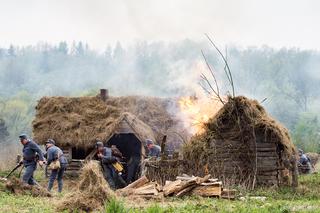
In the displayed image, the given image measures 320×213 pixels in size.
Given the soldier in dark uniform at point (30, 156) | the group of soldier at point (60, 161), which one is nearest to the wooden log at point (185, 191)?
the group of soldier at point (60, 161)

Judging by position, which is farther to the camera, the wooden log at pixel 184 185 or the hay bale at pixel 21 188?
the hay bale at pixel 21 188

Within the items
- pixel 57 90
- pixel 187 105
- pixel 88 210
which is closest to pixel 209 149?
pixel 187 105

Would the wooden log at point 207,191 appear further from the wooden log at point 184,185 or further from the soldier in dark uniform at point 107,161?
the soldier in dark uniform at point 107,161

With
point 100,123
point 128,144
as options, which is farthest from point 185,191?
point 128,144

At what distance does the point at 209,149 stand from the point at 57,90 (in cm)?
8026

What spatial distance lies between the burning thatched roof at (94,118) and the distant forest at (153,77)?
32637 millimetres

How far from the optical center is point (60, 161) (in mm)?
19141

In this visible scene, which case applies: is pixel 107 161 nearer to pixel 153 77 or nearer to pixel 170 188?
pixel 170 188

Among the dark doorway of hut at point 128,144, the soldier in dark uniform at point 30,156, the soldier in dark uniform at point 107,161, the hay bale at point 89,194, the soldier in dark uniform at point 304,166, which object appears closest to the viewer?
the hay bale at point 89,194

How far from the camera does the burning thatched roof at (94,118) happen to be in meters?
27.5

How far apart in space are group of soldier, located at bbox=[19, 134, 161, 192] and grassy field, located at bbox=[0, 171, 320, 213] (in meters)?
1.32

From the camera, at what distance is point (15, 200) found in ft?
48.1

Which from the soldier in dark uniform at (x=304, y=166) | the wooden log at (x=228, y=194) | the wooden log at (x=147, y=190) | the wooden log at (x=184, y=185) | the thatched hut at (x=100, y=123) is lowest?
the wooden log at (x=228, y=194)

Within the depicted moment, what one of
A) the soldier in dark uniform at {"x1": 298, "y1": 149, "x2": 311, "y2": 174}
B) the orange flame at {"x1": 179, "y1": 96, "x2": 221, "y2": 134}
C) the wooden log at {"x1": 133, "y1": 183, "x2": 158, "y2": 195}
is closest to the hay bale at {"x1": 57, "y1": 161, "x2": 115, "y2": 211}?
the wooden log at {"x1": 133, "y1": 183, "x2": 158, "y2": 195}
